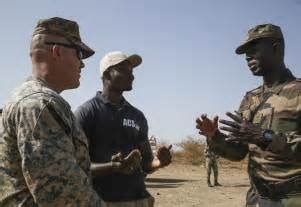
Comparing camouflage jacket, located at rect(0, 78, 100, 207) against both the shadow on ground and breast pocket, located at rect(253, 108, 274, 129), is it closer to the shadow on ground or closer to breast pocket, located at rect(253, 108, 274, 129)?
breast pocket, located at rect(253, 108, 274, 129)

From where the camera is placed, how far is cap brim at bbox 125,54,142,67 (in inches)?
184

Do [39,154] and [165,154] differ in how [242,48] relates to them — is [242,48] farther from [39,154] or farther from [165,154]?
[39,154]

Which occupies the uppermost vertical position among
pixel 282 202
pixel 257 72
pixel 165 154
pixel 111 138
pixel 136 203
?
pixel 257 72

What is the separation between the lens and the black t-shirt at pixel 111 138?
4.19 m

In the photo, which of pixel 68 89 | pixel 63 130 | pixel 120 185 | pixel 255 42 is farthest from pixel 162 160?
pixel 63 130

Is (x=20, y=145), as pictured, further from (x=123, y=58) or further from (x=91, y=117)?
(x=123, y=58)

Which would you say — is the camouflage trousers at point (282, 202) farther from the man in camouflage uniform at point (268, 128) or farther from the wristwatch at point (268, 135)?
the wristwatch at point (268, 135)

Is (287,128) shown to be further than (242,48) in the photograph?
No

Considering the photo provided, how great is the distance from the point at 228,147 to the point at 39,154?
2537mm

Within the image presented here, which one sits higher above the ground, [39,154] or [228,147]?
[39,154]

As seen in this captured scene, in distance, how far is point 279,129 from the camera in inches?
155

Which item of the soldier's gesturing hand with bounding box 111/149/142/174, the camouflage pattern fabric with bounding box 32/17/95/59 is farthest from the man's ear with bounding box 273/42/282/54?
the camouflage pattern fabric with bounding box 32/17/95/59

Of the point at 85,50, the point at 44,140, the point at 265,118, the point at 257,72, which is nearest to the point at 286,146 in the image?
the point at 265,118

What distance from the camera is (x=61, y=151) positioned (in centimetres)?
230
